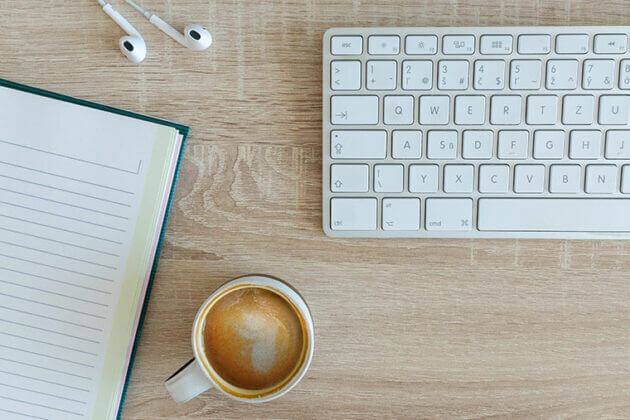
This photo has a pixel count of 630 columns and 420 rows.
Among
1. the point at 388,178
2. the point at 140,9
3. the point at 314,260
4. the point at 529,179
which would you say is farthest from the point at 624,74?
the point at 140,9

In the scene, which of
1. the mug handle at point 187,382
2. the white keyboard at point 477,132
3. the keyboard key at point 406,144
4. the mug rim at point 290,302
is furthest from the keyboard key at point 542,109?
the mug handle at point 187,382

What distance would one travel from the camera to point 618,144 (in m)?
0.52

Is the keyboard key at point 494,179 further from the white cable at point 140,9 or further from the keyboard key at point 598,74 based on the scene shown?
the white cable at point 140,9

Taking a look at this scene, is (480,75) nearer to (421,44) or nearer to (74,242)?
(421,44)

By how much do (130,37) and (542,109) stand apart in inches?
Answer: 15.2

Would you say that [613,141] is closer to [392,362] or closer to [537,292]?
[537,292]

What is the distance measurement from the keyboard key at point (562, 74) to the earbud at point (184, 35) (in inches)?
12.4

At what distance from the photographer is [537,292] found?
22.0 inches

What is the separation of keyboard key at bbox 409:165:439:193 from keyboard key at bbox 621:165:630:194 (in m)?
0.17

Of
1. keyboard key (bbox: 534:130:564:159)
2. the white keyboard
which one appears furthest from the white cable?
keyboard key (bbox: 534:130:564:159)

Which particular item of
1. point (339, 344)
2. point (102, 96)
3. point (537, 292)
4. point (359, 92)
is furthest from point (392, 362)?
point (102, 96)

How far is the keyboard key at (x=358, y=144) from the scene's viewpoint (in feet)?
1.71

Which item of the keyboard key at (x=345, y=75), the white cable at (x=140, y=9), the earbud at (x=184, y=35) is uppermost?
the white cable at (x=140, y=9)

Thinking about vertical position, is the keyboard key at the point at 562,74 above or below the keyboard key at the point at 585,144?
above
